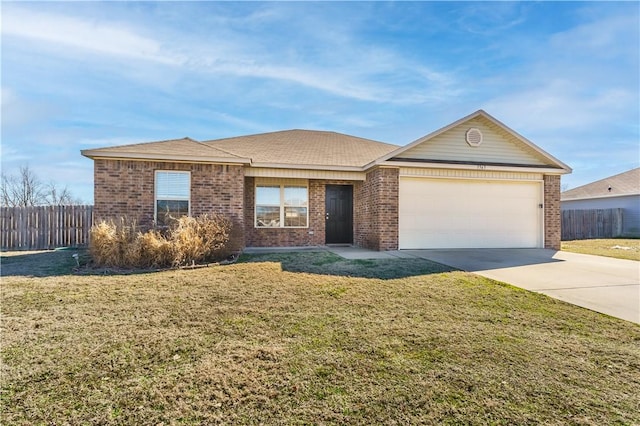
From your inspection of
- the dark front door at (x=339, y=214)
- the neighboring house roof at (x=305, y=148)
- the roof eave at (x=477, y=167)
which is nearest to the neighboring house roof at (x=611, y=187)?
the roof eave at (x=477, y=167)

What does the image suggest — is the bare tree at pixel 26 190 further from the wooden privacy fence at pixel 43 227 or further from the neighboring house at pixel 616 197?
the neighboring house at pixel 616 197

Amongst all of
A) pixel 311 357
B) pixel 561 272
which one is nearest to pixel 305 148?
pixel 561 272

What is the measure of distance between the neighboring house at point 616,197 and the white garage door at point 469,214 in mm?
12982

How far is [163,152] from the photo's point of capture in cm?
933

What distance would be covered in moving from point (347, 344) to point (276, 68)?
11420 millimetres

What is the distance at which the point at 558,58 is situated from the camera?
11.2m

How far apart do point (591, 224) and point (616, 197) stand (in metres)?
4.61

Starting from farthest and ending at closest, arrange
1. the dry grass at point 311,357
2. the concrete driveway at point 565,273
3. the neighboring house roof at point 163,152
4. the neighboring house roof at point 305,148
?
the neighboring house roof at point 305,148, the neighboring house roof at point 163,152, the concrete driveway at point 565,273, the dry grass at point 311,357

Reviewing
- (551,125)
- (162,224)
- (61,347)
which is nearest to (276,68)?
(162,224)

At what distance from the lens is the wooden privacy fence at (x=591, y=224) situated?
1762 centimetres

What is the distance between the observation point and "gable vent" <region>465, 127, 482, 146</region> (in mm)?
10828

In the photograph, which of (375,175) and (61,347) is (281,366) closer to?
(61,347)

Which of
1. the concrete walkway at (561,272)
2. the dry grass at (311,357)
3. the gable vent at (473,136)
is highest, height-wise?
the gable vent at (473,136)

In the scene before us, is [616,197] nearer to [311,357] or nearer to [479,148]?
[479,148]
